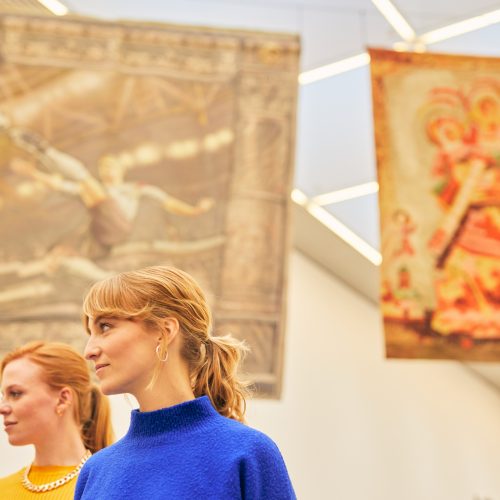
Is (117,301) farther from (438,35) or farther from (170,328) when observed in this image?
(438,35)

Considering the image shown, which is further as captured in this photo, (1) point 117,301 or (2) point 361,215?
(2) point 361,215

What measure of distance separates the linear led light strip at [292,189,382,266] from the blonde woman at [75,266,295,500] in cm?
963

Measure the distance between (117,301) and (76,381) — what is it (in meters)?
1.50

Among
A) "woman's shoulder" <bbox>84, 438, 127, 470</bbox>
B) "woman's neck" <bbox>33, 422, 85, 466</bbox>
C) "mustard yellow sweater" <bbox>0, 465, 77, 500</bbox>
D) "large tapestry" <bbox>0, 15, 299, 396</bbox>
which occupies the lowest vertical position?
"mustard yellow sweater" <bbox>0, 465, 77, 500</bbox>

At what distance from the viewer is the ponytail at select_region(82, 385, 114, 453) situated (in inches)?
168

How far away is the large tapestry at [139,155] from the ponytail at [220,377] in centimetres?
505

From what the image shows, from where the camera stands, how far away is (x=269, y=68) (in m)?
8.43

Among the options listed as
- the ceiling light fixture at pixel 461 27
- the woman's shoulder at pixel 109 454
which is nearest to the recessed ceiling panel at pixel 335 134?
the ceiling light fixture at pixel 461 27

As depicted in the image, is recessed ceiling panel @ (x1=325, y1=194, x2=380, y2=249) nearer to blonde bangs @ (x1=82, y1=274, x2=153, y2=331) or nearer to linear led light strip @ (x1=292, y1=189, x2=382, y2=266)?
linear led light strip @ (x1=292, y1=189, x2=382, y2=266)

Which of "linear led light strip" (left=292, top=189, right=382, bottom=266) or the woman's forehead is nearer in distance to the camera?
the woman's forehead

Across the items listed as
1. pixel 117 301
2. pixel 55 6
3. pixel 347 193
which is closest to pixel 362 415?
pixel 347 193

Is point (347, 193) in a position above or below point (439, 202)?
above

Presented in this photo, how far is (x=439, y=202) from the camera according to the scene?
8.16 m

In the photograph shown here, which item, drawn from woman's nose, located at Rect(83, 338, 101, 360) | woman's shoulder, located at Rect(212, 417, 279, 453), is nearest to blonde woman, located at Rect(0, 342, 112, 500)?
woman's nose, located at Rect(83, 338, 101, 360)
